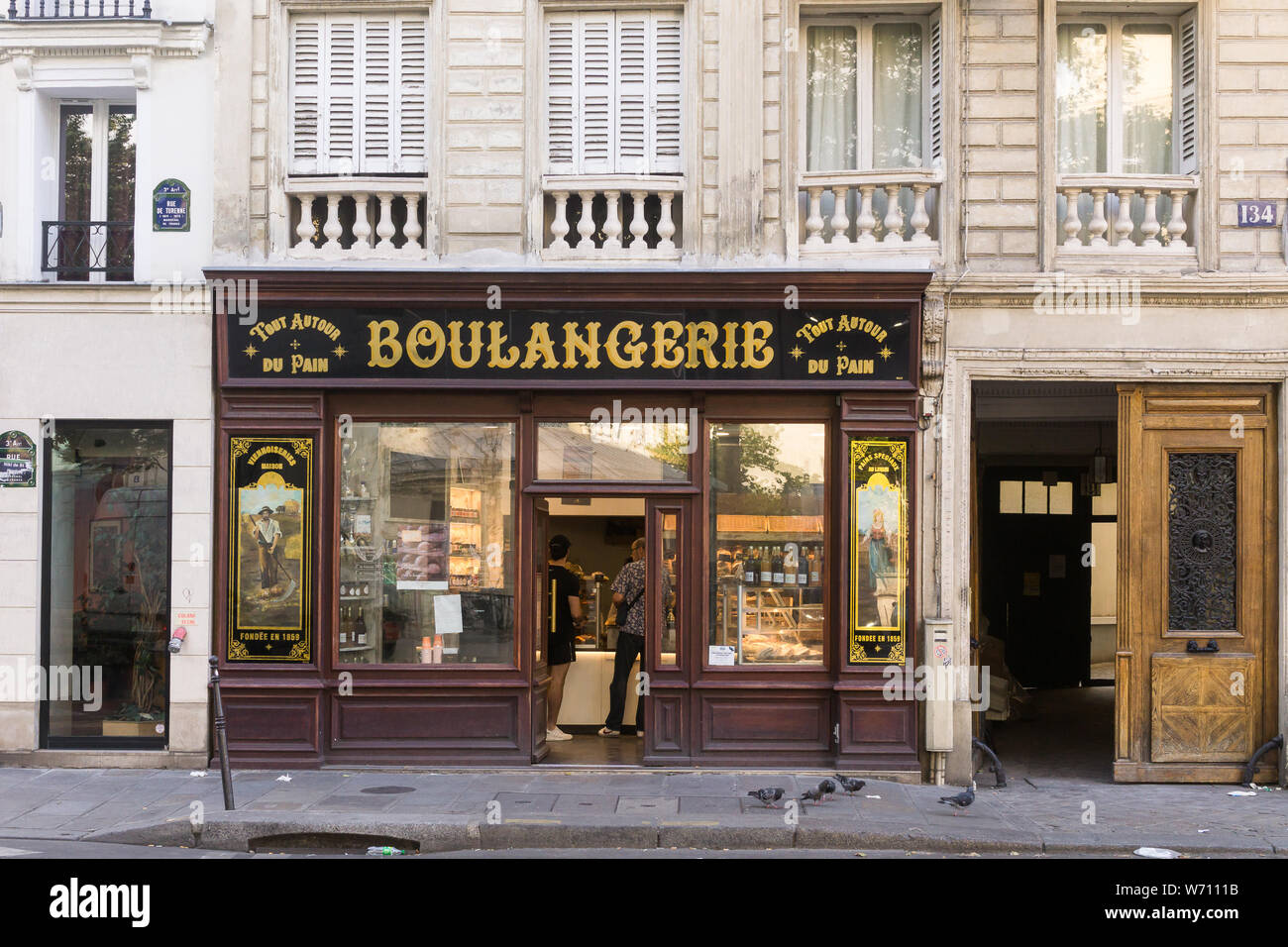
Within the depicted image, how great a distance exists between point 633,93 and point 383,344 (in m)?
3.34

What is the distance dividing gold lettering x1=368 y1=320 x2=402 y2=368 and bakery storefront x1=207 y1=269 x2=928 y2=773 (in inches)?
1.0

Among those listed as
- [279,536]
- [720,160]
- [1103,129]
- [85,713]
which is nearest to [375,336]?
[279,536]

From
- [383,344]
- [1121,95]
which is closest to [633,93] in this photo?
[383,344]

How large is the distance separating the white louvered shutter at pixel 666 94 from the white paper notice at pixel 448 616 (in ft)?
14.7

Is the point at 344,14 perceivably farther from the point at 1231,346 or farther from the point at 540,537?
the point at 1231,346

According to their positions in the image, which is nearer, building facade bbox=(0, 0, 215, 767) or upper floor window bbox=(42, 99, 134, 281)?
building facade bbox=(0, 0, 215, 767)

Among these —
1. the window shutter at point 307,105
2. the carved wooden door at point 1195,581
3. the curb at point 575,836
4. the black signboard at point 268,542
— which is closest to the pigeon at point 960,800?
the curb at point 575,836

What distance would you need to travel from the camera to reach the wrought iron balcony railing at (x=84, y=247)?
39.0 feet

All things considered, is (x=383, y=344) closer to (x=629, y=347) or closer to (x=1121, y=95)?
(x=629, y=347)

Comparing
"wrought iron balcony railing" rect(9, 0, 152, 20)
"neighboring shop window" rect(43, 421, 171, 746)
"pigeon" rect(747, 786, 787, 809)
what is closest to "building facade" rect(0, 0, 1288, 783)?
"wrought iron balcony railing" rect(9, 0, 152, 20)

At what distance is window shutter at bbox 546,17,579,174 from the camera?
11.8 m

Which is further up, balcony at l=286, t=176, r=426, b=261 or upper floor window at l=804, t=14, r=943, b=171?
upper floor window at l=804, t=14, r=943, b=171

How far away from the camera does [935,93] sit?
1162cm

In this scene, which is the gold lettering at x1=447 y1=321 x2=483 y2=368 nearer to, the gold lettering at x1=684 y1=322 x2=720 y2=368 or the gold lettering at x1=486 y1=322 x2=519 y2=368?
the gold lettering at x1=486 y1=322 x2=519 y2=368
